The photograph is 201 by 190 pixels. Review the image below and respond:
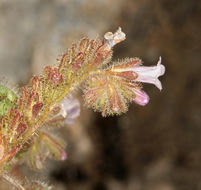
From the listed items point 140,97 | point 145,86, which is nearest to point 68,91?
point 140,97

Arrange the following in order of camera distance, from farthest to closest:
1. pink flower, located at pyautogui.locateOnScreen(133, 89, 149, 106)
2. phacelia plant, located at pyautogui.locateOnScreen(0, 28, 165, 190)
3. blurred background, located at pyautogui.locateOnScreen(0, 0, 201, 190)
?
1. blurred background, located at pyautogui.locateOnScreen(0, 0, 201, 190)
2. pink flower, located at pyautogui.locateOnScreen(133, 89, 149, 106)
3. phacelia plant, located at pyautogui.locateOnScreen(0, 28, 165, 190)

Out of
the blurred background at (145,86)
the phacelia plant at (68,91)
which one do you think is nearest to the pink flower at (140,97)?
→ the phacelia plant at (68,91)

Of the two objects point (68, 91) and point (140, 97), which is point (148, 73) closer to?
point (140, 97)

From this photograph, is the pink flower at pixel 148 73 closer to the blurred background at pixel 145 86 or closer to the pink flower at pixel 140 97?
the pink flower at pixel 140 97

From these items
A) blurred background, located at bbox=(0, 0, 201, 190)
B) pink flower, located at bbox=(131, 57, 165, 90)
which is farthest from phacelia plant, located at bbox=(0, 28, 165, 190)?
blurred background, located at bbox=(0, 0, 201, 190)

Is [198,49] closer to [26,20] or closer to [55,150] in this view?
[26,20]

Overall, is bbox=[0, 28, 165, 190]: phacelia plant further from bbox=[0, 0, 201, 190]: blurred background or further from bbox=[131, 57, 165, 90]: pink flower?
bbox=[0, 0, 201, 190]: blurred background
